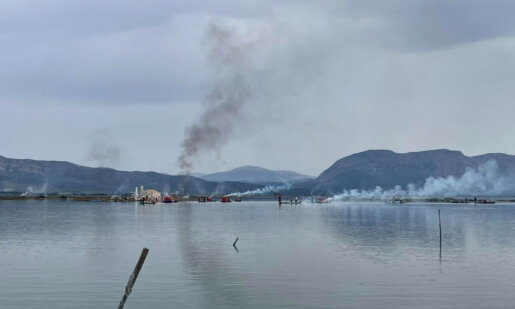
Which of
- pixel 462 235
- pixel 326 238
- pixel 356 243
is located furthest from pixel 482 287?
pixel 462 235

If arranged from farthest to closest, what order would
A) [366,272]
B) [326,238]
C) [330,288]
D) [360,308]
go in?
1. [326,238]
2. [366,272]
3. [330,288]
4. [360,308]

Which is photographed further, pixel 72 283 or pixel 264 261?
pixel 264 261

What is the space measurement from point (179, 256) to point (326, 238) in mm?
34519

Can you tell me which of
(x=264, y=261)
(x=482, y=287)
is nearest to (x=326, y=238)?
(x=264, y=261)

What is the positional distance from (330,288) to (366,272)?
33.1 ft

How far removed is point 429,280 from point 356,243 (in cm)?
3733

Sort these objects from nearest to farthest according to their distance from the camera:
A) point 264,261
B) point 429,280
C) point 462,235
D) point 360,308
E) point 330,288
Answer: point 360,308
point 330,288
point 429,280
point 264,261
point 462,235

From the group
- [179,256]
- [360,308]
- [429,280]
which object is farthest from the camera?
[179,256]

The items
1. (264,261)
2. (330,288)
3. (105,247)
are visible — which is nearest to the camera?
(330,288)

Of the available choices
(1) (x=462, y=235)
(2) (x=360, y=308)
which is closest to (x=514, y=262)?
(2) (x=360, y=308)

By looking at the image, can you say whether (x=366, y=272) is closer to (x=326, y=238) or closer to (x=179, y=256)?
(x=179, y=256)

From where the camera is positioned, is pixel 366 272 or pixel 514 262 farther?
pixel 514 262

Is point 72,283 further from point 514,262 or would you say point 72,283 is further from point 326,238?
point 326,238

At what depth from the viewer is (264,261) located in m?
71.1
